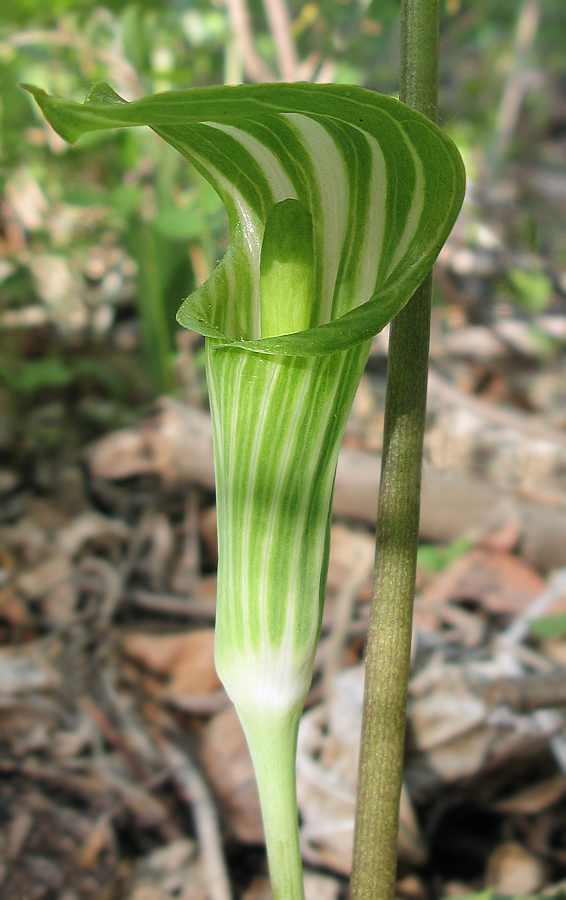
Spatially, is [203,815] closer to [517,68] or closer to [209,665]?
[209,665]

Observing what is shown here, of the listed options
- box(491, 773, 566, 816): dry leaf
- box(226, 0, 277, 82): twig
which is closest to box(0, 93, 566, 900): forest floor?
box(491, 773, 566, 816): dry leaf

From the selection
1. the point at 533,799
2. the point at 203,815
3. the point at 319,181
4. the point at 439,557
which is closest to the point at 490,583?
the point at 439,557

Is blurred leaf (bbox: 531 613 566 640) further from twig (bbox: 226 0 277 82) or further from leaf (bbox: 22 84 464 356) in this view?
twig (bbox: 226 0 277 82)

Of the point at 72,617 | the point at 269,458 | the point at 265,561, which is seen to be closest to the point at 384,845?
the point at 265,561

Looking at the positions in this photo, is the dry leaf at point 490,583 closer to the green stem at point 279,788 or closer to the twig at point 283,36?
the green stem at point 279,788

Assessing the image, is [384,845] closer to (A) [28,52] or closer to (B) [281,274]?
(B) [281,274]
